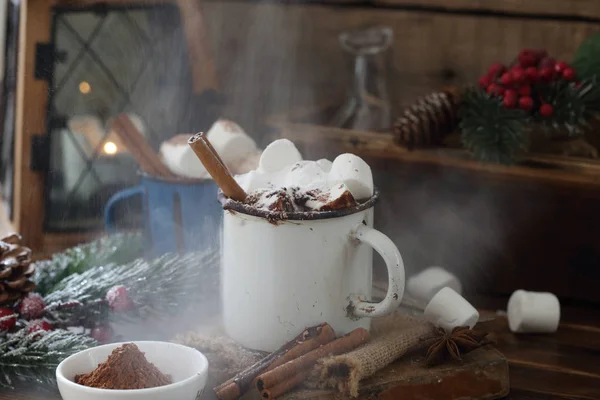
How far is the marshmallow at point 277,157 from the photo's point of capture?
1.08m

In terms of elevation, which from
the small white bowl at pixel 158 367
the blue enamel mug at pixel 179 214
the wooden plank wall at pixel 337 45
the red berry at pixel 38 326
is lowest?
the small white bowl at pixel 158 367

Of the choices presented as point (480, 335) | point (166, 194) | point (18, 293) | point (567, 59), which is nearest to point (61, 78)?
point (166, 194)

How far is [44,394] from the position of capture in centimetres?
102

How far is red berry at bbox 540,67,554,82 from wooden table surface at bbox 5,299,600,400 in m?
0.37

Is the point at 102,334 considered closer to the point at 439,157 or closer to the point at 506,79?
the point at 439,157

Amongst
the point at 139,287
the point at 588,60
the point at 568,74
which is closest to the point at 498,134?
the point at 568,74

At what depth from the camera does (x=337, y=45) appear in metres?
1.87

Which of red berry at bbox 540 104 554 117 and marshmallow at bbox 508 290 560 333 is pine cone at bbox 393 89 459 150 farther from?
marshmallow at bbox 508 290 560 333

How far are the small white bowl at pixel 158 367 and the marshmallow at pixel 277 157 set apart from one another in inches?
10.0

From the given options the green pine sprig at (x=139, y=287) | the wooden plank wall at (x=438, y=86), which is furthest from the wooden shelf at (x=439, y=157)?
the green pine sprig at (x=139, y=287)

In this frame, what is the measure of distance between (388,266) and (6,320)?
49 cm

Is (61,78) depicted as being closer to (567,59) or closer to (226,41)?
(226,41)

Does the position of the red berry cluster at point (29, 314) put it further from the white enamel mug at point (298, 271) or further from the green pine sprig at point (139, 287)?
the white enamel mug at point (298, 271)

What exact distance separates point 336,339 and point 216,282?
0.27m
